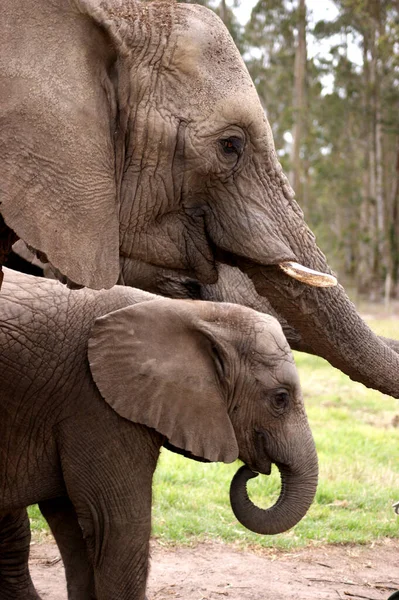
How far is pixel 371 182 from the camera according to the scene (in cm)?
2820

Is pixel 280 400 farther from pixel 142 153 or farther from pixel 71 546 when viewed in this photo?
pixel 142 153

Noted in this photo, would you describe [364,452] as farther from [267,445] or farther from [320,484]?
[267,445]

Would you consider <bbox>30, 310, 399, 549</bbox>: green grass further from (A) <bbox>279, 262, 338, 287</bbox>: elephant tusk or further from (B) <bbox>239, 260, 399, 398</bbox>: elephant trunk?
(A) <bbox>279, 262, 338, 287</bbox>: elephant tusk

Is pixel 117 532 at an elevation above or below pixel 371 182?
below

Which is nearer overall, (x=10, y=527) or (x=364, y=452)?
(x=10, y=527)

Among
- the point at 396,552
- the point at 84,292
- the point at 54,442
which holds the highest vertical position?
the point at 84,292

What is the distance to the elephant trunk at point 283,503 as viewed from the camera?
146 inches

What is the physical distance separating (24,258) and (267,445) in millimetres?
1476

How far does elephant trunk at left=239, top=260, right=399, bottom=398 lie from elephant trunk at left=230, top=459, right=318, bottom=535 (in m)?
1.05

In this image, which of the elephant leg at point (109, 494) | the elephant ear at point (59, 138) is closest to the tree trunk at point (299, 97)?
the elephant leg at point (109, 494)

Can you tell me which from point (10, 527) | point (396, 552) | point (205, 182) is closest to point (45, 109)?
point (205, 182)

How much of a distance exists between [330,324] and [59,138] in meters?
0.84

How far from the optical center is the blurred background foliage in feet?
74.2

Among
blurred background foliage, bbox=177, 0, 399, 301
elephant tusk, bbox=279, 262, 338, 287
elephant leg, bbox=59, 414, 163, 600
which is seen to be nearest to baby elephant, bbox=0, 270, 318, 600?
elephant leg, bbox=59, 414, 163, 600
